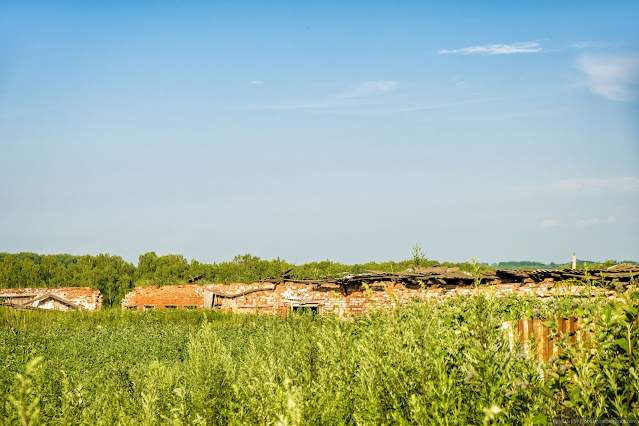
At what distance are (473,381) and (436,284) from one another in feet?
53.2

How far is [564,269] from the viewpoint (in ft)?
53.8

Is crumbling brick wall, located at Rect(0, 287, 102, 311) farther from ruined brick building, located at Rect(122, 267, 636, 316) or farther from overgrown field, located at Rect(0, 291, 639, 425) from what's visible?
overgrown field, located at Rect(0, 291, 639, 425)

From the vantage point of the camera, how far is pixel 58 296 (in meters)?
29.9

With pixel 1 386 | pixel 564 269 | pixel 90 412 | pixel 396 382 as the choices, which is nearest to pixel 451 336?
pixel 396 382

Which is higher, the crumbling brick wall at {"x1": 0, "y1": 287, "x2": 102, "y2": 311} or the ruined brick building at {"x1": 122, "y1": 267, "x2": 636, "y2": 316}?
the ruined brick building at {"x1": 122, "y1": 267, "x2": 636, "y2": 316}

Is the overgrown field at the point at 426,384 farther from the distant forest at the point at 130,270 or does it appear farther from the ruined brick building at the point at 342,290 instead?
the distant forest at the point at 130,270

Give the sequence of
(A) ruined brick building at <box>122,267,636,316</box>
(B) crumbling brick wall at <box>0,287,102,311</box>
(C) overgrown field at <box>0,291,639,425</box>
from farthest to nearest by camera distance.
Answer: (B) crumbling brick wall at <box>0,287,102,311</box>
(A) ruined brick building at <box>122,267,636,316</box>
(C) overgrown field at <box>0,291,639,425</box>

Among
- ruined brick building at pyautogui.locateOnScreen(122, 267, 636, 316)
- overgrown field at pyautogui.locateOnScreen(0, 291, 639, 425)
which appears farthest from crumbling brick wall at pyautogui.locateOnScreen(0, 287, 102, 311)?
overgrown field at pyautogui.locateOnScreen(0, 291, 639, 425)

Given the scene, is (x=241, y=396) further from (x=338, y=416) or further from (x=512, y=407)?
(x=512, y=407)

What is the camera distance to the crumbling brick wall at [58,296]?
98.1ft

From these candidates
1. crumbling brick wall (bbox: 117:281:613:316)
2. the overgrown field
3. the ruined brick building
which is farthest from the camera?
crumbling brick wall (bbox: 117:281:613:316)

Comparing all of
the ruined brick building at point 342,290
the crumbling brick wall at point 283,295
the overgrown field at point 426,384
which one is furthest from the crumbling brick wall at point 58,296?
the overgrown field at point 426,384

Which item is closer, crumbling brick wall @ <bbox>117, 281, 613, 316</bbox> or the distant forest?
crumbling brick wall @ <bbox>117, 281, 613, 316</bbox>

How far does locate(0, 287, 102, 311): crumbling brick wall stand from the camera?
29.9m
